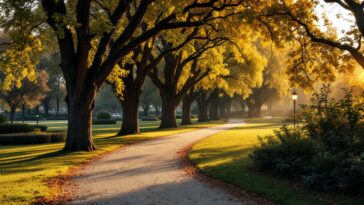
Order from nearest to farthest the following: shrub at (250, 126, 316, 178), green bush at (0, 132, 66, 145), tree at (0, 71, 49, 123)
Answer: shrub at (250, 126, 316, 178)
green bush at (0, 132, 66, 145)
tree at (0, 71, 49, 123)

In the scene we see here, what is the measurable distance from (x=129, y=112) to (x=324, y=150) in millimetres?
21472

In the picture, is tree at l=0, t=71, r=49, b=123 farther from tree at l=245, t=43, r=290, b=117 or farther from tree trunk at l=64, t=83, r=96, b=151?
tree trunk at l=64, t=83, r=96, b=151

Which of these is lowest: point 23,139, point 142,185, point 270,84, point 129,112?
point 142,185

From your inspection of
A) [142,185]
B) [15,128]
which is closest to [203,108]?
[15,128]

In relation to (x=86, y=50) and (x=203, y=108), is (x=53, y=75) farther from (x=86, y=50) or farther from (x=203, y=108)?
(x=86, y=50)

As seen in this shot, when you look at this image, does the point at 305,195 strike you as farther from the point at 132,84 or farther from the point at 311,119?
the point at 132,84

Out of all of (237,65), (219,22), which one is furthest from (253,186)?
(237,65)

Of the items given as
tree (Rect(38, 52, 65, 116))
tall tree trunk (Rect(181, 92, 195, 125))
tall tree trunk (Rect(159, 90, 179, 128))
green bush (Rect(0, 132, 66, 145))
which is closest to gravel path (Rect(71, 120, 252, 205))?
green bush (Rect(0, 132, 66, 145))

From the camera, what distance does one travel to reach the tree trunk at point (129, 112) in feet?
98.1

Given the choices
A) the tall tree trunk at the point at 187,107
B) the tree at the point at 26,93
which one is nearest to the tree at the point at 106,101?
the tree at the point at 26,93

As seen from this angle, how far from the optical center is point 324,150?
1002 centimetres

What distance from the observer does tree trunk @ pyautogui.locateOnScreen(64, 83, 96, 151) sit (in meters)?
18.2

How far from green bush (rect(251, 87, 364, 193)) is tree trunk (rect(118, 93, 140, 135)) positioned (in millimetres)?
18329

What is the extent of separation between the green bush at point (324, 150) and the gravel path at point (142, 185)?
77.0 inches
